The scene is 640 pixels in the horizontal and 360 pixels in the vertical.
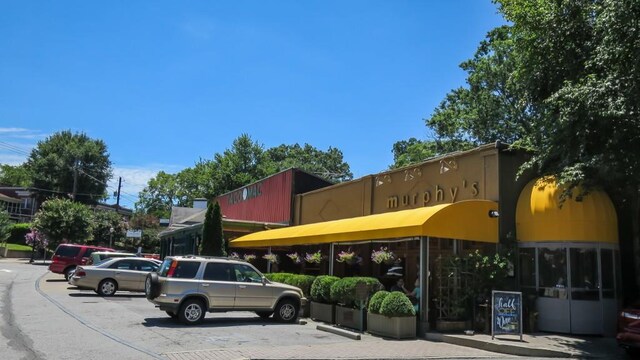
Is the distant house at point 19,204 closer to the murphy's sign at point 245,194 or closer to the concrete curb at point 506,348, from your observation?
the murphy's sign at point 245,194

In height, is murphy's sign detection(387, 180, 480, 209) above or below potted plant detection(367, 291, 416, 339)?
above

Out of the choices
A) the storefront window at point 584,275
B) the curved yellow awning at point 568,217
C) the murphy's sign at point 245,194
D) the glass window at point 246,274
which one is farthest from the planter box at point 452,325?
the murphy's sign at point 245,194

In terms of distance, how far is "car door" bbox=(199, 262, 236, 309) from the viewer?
14.5 m

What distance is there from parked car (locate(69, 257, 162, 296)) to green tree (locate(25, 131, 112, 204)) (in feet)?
171

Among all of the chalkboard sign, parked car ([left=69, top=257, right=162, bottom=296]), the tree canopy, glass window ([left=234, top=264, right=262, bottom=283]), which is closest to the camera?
the chalkboard sign

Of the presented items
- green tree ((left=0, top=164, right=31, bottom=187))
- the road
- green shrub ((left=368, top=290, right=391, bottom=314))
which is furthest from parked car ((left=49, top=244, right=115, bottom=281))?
green tree ((left=0, top=164, right=31, bottom=187))

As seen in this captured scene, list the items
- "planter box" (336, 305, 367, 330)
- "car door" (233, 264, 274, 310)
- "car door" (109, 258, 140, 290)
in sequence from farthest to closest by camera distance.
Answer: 1. "car door" (109, 258, 140, 290)
2. "car door" (233, 264, 274, 310)
3. "planter box" (336, 305, 367, 330)

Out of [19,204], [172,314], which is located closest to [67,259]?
[172,314]

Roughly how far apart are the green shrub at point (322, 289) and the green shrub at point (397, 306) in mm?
2895

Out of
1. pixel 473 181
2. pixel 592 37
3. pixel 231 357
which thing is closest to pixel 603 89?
pixel 592 37

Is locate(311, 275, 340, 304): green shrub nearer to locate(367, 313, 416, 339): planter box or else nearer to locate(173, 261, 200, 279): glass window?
locate(367, 313, 416, 339): planter box

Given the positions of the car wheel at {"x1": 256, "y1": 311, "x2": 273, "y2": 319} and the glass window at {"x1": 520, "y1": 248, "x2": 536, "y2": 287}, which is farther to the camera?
the car wheel at {"x1": 256, "y1": 311, "x2": 273, "y2": 319}

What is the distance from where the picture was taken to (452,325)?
45.1 feet

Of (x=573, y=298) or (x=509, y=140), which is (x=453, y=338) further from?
(x=509, y=140)
